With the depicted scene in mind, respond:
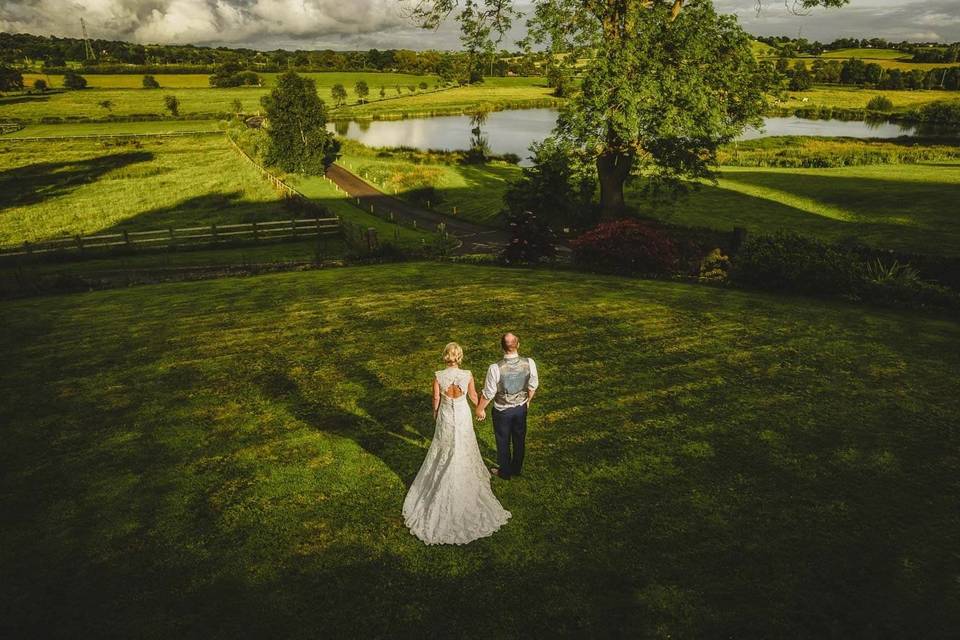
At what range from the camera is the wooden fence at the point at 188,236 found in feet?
89.7

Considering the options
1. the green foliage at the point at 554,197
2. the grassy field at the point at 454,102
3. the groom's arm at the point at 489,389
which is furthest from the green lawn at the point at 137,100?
the groom's arm at the point at 489,389

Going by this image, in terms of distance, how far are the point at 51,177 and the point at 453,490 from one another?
226ft

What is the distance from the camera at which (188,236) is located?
2988cm

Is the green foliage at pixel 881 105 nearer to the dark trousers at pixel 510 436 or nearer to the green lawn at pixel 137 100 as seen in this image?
the green lawn at pixel 137 100

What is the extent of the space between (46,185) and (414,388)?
6060 cm

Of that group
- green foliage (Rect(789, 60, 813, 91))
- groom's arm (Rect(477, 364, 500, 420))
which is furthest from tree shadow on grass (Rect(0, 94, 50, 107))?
green foliage (Rect(789, 60, 813, 91))

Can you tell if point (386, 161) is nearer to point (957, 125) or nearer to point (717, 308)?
point (717, 308)

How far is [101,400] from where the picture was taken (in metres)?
9.14

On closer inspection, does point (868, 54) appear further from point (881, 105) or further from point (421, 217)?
point (421, 217)

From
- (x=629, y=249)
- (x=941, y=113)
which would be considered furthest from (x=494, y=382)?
(x=941, y=113)

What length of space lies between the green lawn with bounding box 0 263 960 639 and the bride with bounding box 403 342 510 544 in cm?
22

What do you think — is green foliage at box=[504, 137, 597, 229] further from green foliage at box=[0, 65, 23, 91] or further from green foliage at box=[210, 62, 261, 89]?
green foliage at box=[210, 62, 261, 89]

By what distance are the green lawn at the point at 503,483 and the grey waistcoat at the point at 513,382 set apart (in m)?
1.28

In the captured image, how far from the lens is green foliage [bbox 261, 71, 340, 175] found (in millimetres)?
57844
